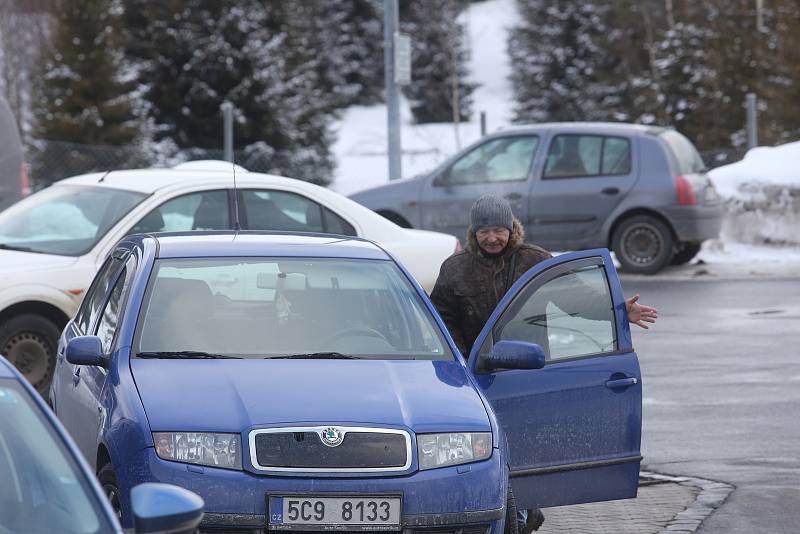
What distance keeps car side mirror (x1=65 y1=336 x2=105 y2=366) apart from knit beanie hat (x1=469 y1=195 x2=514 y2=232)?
193 cm

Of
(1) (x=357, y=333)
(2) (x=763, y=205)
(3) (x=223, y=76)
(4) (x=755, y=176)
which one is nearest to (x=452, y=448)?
(1) (x=357, y=333)

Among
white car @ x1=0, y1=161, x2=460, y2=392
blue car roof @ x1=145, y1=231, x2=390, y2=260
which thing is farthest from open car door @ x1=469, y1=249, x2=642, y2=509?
white car @ x1=0, y1=161, x2=460, y2=392

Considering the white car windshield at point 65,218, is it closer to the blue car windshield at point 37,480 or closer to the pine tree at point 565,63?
the blue car windshield at point 37,480

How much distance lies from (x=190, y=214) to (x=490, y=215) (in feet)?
13.5

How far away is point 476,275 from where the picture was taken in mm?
7781

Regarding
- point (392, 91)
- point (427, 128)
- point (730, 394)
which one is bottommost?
point (730, 394)

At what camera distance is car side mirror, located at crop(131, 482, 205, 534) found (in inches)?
155

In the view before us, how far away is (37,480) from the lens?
430 centimetres

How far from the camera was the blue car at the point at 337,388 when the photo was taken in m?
5.74

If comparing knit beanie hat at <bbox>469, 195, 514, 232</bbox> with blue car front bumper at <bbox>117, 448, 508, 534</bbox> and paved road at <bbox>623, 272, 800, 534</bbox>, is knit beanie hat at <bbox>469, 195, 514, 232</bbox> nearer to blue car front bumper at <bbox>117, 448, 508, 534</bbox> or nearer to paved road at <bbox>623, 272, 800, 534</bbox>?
paved road at <bbox>623, 272, 800, 534</bbox>

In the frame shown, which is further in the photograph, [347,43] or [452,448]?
[347,43]

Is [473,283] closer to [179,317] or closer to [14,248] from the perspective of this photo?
[179,317]

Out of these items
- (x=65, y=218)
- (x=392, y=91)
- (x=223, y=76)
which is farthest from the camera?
(x=223, y=76)

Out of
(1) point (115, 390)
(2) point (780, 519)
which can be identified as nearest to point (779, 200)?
(2) point (780, 519)
